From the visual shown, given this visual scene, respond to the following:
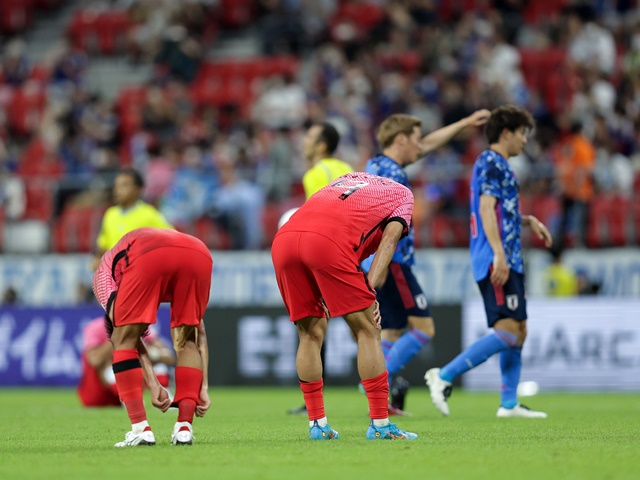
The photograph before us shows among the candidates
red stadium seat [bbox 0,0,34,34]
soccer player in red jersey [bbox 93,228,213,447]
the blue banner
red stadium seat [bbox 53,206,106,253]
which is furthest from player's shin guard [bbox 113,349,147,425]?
red stadium seat [bbox 0,0,34,34]

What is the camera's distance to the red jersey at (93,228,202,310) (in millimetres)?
7344

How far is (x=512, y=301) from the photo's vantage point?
10.1 meters

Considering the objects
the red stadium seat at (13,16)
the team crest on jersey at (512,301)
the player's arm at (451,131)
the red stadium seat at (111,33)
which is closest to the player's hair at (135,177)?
the player's arm at (451,131)

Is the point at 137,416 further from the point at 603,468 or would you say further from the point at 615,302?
the point at 615,302

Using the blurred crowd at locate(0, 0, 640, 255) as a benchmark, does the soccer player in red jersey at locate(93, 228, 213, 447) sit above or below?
below

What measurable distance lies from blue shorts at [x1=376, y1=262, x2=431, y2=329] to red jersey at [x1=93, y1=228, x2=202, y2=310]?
326 centimetres

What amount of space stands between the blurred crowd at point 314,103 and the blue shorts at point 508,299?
7119 mm

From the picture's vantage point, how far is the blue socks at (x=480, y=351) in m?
10.2

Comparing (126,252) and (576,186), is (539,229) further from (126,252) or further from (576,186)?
(576,186)

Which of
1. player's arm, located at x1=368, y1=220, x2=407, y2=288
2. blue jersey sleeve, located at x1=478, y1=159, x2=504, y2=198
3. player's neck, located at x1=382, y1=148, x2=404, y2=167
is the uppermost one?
player's neck, located at x1=382, y1=148, x2=404, y2=167

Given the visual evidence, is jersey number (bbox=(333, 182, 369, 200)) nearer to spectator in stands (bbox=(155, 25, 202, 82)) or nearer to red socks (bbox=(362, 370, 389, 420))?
red socks (bbox=(362, 370, 389, 420))

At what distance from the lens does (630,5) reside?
2250 cm

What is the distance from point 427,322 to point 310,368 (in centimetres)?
309

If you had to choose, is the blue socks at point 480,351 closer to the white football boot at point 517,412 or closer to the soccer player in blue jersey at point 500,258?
the soccer player in blue jersey at point 500,258
